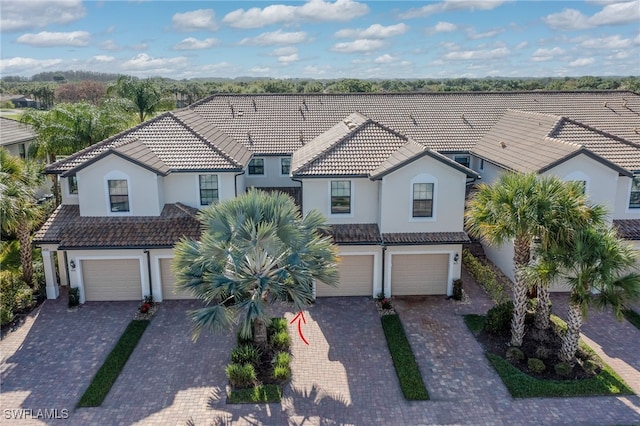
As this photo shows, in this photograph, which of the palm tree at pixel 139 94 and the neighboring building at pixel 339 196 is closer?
the neighboring building at pixel 339 196

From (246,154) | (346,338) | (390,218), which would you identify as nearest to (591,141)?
(390,218)

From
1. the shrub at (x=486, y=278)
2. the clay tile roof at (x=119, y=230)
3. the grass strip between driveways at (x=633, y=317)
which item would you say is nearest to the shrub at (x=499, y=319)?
the shrub at (x=486, y=278)

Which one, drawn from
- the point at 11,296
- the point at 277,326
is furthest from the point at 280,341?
the point at 11,296

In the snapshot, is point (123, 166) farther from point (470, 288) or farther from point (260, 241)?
point (470, 288)

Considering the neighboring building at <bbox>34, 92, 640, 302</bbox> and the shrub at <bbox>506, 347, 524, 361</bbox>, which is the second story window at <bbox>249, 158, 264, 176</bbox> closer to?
the neighboring building at <bbox>34, 92, 640, 302</bbox>

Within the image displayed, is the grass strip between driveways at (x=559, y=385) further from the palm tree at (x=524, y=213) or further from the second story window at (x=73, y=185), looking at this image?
the second story window at (x=73, y=185)

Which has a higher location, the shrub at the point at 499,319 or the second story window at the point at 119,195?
the second story window at the point at 119,195
